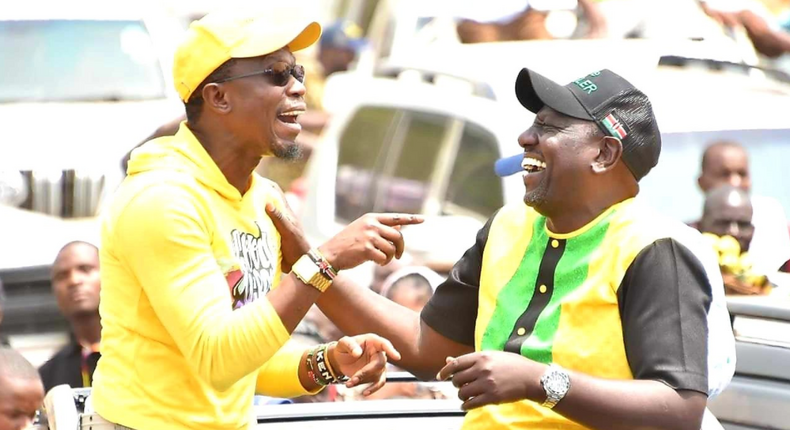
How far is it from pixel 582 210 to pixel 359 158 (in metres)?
6.05

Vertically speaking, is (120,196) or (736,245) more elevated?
(120,196)

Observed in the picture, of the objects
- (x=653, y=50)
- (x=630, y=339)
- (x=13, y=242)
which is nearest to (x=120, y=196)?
(x=630, y=339)

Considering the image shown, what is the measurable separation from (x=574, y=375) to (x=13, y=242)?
5250 mm

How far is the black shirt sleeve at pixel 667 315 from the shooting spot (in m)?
3.68

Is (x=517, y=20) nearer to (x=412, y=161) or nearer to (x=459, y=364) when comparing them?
(x=412, y=161)

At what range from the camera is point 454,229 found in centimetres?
866

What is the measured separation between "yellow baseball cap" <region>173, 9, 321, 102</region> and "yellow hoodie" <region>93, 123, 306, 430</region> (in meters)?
0.16

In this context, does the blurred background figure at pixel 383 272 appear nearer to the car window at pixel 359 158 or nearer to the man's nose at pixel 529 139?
the car window at pixel 359 158

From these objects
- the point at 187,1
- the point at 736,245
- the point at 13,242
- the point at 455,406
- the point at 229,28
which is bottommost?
the point at 187,1

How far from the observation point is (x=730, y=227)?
7.10m

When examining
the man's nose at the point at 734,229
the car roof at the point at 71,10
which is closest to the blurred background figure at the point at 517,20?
the car roof at the point at 71,10

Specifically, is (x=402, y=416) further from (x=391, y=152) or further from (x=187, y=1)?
(x=187, y=1)

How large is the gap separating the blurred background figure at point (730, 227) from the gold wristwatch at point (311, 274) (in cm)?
323

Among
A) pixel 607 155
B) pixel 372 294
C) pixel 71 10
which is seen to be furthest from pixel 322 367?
pixel 71 10
